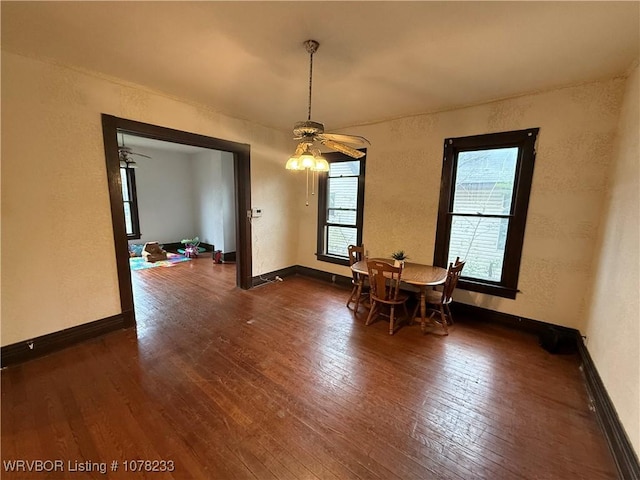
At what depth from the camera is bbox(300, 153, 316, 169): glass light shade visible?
243 cm

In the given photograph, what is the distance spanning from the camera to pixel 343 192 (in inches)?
177

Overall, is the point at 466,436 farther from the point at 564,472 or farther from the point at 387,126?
the point at 387,126

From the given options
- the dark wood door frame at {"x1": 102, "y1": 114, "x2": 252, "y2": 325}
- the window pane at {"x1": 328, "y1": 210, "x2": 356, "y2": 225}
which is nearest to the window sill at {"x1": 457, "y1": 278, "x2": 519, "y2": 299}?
the window pane at {"x1": 328, "y1": 210, "x2": 356, "y2": 225}

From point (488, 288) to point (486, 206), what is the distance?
1.02m

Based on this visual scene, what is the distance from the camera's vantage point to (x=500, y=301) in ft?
10.4

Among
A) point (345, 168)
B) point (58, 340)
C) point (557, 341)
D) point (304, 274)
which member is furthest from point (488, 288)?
point (58, 340)

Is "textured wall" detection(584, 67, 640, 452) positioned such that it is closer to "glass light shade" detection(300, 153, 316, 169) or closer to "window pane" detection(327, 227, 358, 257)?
"glass light shade" detection(300, 153, 316, 169)

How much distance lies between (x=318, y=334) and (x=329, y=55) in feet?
8.82

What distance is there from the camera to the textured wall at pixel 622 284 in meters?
1.59

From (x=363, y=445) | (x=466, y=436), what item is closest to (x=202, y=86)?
(x=363, y=445)

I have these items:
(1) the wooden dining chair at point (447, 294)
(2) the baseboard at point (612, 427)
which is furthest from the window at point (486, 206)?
(2) the baseboard at point (612, 427)

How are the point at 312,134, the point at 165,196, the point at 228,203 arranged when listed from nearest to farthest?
the point at 312,134, the point at 228,203, the point at 165,196

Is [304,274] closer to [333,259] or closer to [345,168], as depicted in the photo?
[333,259]

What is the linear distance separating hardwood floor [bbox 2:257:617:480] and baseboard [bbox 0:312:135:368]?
0.09 meters
